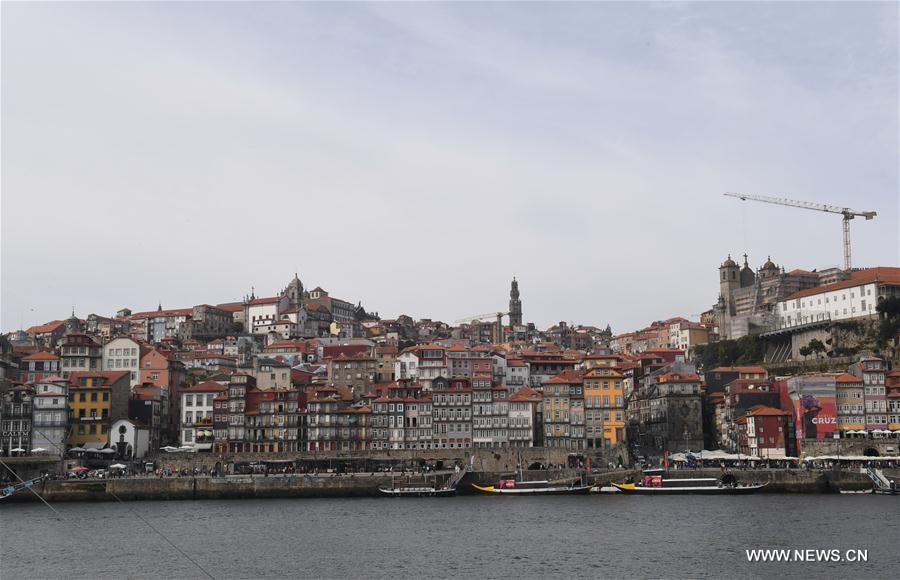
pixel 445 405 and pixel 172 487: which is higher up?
pixel 445 405

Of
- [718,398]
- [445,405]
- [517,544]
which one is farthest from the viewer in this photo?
[718,398]

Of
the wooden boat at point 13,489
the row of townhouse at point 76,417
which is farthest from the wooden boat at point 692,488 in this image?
the row of townhouse at point 76,417

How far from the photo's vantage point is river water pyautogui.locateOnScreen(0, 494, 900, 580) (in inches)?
1762

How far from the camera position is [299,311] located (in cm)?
16325

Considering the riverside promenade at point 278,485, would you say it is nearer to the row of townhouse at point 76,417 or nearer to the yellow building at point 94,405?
the row of townhouse at point 76,417

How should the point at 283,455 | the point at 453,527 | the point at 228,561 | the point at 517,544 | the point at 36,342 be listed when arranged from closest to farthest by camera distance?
the point at 228,561 < the point at 517,544 < the point at 453,527 < the point at 283,455 < the point at 36,342

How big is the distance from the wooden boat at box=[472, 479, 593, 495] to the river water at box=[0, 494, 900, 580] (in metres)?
5.62

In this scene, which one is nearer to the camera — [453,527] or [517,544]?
[517,544]

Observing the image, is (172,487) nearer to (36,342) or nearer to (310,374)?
(310,374)

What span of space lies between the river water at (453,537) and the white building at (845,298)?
163ft

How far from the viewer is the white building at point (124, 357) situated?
107 metres

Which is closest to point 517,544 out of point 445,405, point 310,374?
point 445,405

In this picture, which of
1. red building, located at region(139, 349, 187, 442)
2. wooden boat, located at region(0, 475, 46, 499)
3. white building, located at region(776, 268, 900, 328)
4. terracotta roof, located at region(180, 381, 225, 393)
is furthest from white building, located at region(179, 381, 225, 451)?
white building, located at region(776, 268, 900, 328)

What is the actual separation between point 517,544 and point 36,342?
116418 mm
